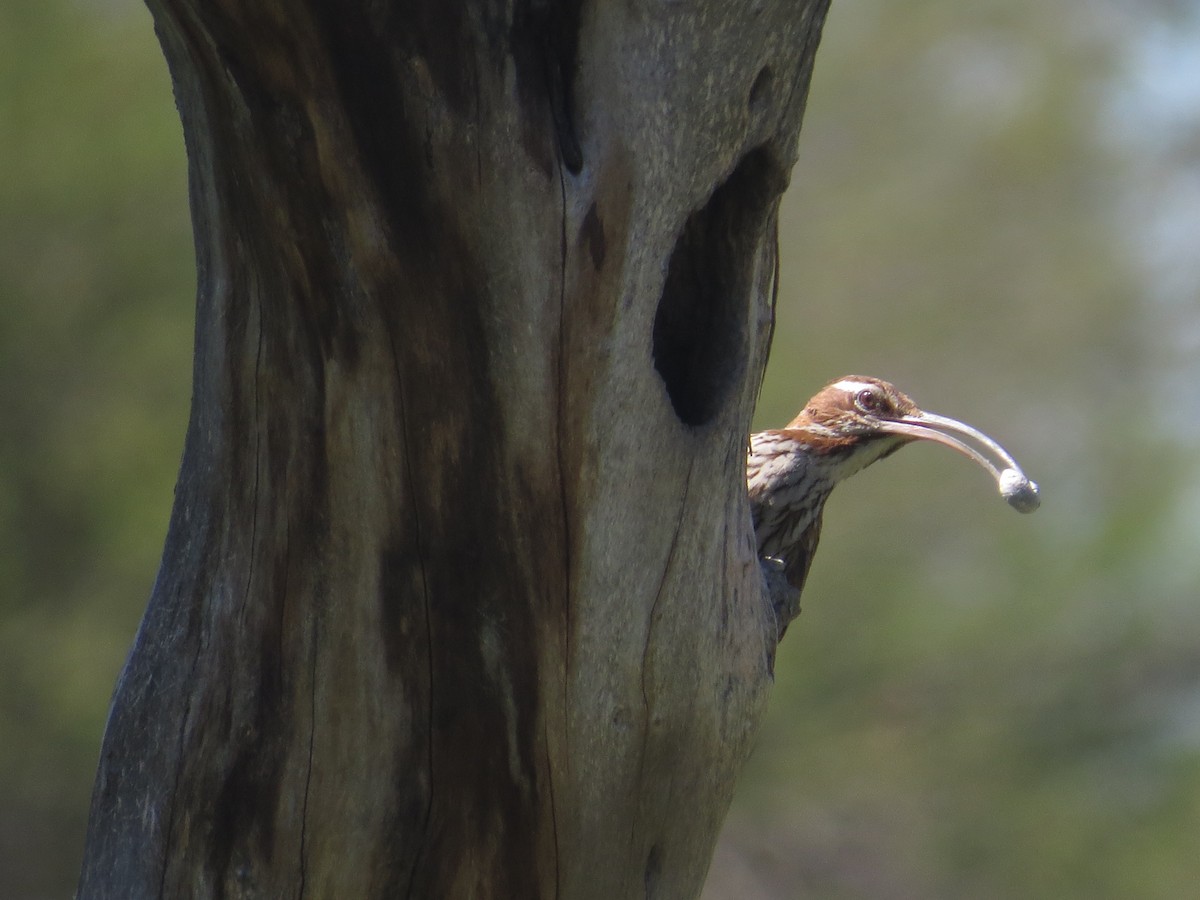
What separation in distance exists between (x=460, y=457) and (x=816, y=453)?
5.53ft

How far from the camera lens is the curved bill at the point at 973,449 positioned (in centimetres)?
263

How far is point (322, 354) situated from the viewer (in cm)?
211

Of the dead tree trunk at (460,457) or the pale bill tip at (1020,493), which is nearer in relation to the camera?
the dead tree trunk at (460,457)

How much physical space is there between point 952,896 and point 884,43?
5.08 m

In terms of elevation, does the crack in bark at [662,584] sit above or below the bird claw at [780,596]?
above

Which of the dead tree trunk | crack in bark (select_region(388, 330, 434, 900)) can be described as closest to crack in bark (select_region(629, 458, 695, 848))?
the dead tree trunk

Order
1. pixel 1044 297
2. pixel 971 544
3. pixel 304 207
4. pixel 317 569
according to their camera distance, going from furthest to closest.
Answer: pixel 1044 297, pixel 971 544, pixel 317 569, pixel 304 207

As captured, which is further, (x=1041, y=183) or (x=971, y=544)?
(x=1041, y=183)

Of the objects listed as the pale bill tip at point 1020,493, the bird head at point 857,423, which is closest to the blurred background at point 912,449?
the bird head at point 857,423

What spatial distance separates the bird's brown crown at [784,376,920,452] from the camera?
3596 mm

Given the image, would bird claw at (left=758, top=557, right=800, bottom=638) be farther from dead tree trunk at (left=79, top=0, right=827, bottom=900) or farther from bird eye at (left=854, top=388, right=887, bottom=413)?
bird eye at (left=854, top=388, right=887, bottom=413)

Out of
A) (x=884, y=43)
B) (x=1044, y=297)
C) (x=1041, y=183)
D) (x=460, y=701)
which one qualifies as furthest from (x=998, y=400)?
(x=460, y=701)

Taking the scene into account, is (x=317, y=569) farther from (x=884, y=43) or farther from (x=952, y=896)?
(x=884, y=43)

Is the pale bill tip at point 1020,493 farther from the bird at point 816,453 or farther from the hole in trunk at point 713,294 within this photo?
the bird at point 816,453
